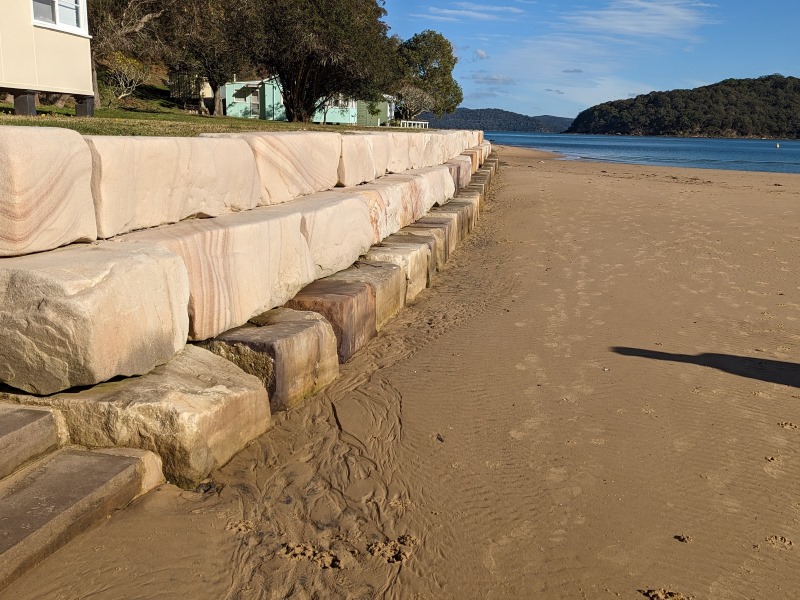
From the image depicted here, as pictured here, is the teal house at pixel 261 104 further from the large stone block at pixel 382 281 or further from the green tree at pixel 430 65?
the large stone block at pixel 382 281

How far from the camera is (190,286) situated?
361cm

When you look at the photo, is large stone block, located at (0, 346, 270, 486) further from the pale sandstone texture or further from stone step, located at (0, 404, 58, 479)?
the pale sandstone texture

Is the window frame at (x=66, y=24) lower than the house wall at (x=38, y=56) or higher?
higher

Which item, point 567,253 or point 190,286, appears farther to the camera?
point 567,253

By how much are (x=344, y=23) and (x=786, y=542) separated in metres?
25.2

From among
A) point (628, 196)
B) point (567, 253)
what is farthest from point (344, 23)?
point (567, 253)

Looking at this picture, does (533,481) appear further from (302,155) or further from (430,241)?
(430,241)

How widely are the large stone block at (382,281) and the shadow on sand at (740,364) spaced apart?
5.77ft

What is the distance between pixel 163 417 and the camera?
2.92 m

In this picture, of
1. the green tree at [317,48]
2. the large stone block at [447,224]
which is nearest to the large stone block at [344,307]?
the large stone block at [447,224]

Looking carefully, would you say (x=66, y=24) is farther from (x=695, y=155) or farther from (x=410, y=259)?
(x=695, y=155)

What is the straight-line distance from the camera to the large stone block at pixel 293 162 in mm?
5172

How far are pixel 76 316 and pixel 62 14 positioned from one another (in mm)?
10053

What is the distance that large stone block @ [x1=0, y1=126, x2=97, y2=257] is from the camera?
9.44 ft
